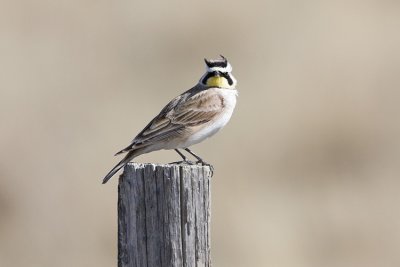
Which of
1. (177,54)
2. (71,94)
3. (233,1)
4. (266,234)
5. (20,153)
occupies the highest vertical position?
(233,1)

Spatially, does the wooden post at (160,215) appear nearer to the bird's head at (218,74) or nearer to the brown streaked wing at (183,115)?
the brown streaked wing at (183,115)

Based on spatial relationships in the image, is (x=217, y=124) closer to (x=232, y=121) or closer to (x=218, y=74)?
(x=218, y=74)

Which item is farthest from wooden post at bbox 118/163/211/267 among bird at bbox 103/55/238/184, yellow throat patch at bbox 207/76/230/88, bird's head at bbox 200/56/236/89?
yellow throat patch at bbox 207/76/230/88

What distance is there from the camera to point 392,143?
1847 centimetres

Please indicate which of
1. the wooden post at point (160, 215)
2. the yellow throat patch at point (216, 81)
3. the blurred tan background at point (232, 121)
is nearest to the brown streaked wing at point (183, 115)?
the yellow throat patch at point (216, 81)

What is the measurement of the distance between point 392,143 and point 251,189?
296 cm

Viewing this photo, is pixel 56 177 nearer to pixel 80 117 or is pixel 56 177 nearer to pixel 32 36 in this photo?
pixel 80 117

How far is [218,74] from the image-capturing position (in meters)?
10.8

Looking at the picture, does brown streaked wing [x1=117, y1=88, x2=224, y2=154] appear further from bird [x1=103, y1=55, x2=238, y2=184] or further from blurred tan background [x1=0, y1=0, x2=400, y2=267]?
blurred tan background [x1=0, y1=0, x2=400, y2=267]

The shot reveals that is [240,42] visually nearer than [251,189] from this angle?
No

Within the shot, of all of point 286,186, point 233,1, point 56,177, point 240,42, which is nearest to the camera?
point 56,177

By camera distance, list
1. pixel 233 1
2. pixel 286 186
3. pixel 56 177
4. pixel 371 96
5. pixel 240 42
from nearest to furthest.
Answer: pixel 56 177, pixel 286 186, pixel 371 96, pixel 240 42, pixel 233 1

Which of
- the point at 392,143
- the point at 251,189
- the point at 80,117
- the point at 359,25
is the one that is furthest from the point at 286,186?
the point at 359,25

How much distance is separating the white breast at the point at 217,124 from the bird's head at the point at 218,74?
85mm
